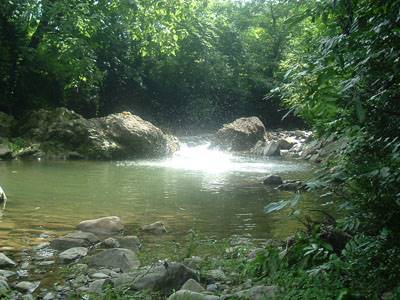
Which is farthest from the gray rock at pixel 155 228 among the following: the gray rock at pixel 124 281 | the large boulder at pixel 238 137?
the large boulder at pixel 238 137

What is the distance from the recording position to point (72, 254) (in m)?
5.21

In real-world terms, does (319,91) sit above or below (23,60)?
below

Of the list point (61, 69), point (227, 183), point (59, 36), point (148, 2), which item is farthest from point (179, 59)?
point (148, 2)

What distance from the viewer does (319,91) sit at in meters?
2.30

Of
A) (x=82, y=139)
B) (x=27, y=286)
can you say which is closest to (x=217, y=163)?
(x=82, y=139)

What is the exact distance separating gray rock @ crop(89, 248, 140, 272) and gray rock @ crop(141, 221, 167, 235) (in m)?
1.37

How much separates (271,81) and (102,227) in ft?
88.2

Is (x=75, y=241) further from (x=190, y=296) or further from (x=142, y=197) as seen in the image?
(x=142, y=197)

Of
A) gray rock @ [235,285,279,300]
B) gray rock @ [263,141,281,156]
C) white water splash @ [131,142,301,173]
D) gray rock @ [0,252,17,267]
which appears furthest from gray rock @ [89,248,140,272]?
gray rock @ [263,141,281,156]

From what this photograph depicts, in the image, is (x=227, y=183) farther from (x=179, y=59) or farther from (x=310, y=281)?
(x=179, y=59)

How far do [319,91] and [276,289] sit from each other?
1.51m

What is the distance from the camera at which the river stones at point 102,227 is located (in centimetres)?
633

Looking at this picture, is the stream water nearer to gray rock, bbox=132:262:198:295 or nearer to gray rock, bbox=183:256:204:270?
gray rock, bbox=183:256:204:270

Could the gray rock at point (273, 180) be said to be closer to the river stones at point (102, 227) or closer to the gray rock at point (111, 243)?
the river stones at point (102, 227)
